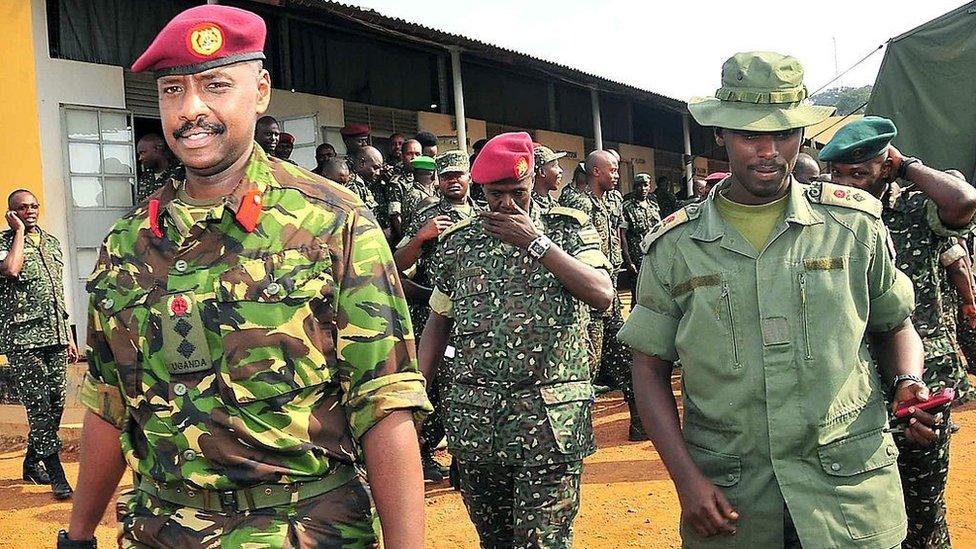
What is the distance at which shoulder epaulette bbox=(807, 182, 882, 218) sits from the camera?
94.5 inches

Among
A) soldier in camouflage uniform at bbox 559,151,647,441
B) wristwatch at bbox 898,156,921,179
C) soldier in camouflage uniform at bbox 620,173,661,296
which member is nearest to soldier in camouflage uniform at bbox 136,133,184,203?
soldier in camouflage uniform at bbox 559,151,647,441

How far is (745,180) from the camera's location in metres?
2.38

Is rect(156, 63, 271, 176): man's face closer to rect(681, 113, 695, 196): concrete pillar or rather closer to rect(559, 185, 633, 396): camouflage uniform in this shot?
rect(559, 185, 633, 396): camouflage uniform

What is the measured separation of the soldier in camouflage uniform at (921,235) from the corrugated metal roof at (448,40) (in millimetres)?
6351

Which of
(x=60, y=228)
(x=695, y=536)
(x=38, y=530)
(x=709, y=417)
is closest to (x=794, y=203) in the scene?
(x=709, y=417)

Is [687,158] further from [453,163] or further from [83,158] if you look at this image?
[453,163]

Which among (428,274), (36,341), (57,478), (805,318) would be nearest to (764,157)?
(805,318)

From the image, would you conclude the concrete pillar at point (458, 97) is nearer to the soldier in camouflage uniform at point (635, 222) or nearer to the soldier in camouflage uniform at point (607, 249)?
the soldier in camouflage uniform at point (635, 222)

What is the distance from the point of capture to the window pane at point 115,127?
28.7ft

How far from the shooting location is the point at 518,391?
329cm

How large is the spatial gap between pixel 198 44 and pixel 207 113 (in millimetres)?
136

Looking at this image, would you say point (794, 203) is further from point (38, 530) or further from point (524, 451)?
point (38, 530)

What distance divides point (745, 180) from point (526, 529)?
150cm

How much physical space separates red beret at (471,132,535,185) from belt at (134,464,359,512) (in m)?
1.83
